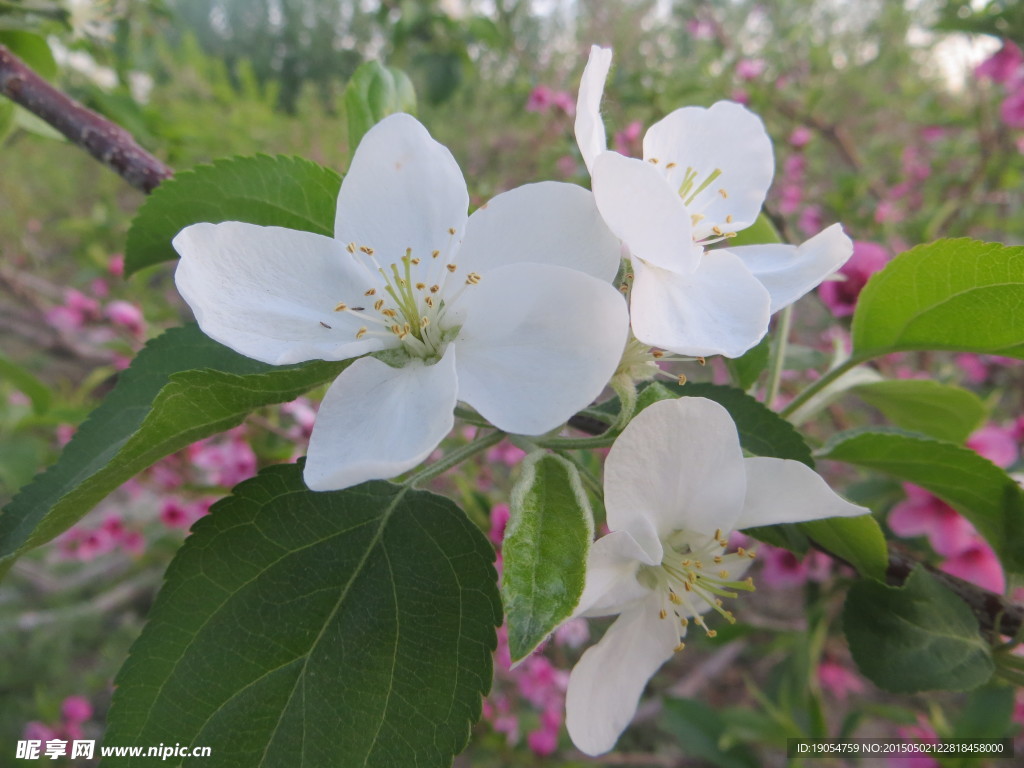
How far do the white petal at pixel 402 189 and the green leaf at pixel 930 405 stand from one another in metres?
0.57

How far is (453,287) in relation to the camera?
1.81ft

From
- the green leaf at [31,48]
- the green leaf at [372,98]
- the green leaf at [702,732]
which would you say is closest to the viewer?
the green leaf at [372,98]

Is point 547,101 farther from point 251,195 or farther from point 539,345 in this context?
point 539,345

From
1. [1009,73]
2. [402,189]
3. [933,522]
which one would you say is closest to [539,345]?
[402,189]

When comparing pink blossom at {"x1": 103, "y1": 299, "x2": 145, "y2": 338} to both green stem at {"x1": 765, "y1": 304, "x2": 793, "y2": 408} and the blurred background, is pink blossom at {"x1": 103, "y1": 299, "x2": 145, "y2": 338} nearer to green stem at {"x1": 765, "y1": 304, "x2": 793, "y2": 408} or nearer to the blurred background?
the blurred background

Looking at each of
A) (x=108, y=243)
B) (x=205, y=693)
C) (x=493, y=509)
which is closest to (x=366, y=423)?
(x=205, y=693)

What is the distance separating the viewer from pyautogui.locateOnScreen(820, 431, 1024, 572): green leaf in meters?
0.60

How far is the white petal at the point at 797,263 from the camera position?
0.53m

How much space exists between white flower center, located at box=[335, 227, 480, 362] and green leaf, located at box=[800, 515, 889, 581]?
357 mm

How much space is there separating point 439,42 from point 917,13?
321 centimetres

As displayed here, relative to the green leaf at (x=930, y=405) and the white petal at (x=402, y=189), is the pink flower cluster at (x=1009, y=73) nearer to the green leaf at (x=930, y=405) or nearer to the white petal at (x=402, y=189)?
the green leaf at (x=930, y=405)

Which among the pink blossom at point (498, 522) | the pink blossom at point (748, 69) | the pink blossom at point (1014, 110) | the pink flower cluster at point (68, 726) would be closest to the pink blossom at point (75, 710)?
the pink flower cluster at point (68, 726)

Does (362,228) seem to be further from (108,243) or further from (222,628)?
(108,243)

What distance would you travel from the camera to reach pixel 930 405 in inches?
31.9
